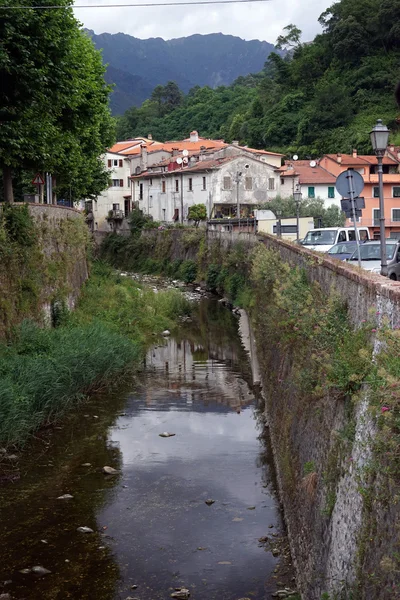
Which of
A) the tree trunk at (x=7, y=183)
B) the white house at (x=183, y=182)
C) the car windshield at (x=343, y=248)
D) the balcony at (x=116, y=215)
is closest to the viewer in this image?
the car windshield at (x=343, y=248)

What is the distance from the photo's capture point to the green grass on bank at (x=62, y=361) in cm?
1684

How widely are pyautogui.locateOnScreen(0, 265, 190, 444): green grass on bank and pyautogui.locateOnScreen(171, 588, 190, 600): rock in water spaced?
21.9 feet

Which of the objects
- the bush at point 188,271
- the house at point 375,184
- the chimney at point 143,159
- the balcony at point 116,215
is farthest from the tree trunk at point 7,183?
the chimney at point 143,159

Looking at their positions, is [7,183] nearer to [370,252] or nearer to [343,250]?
[343,250]

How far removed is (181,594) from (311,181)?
62536 mm

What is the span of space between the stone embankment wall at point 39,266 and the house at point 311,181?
3941 cm

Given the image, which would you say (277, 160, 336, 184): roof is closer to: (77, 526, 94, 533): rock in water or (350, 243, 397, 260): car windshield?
(350, 243, 397, 260): car windshield

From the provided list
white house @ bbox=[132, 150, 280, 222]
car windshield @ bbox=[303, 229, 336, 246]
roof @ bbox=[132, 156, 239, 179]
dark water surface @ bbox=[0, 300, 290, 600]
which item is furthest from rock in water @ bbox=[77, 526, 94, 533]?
roof @ bbox=[132, 156, 239, 179]

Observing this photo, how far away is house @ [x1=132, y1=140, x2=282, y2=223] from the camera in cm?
6888

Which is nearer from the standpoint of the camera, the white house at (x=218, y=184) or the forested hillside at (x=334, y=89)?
the white house at (x=218, y=184)

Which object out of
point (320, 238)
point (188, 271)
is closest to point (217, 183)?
point (188, 271)

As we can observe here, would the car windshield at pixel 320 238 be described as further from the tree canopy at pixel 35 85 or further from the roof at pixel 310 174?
the roof at pixel 310 174

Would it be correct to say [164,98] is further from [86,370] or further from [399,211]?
[86,370]

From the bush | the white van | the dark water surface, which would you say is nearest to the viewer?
the dark water surface
